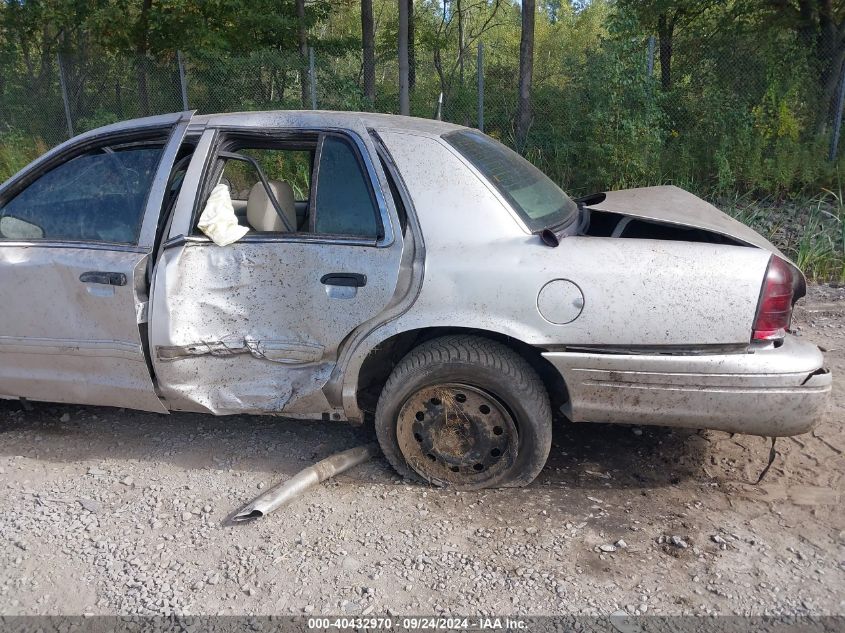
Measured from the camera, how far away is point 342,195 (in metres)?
3.57

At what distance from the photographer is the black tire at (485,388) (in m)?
3.33

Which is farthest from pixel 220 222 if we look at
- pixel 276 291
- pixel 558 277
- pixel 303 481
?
pixel 558 277

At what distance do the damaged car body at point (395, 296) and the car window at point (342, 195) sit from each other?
0.03ft

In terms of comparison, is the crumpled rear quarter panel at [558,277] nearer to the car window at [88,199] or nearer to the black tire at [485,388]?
the black tire at [485,388]

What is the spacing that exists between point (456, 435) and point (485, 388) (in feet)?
0.91

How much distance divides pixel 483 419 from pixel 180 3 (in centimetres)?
1227

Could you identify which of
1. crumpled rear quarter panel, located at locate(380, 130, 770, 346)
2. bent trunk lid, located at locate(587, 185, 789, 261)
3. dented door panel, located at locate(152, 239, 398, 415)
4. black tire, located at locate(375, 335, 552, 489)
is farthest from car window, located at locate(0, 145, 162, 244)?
bent trunk lid, located at locate(587, 185, 789, 261)

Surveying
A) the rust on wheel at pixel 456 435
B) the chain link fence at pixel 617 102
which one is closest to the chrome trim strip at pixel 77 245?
the rust on wheel at pixel 456 435

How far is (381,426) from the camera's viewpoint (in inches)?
139

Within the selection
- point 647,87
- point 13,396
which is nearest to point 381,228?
point 13,396

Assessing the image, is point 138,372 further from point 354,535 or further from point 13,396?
point 354,535

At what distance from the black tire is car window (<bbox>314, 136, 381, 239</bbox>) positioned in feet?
Result: 2.13

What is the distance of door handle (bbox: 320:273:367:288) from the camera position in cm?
340

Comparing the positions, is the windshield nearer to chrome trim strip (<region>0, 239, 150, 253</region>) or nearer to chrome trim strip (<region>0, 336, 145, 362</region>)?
chrome trim strip (<region>0, 239, 150, 253</region>)
